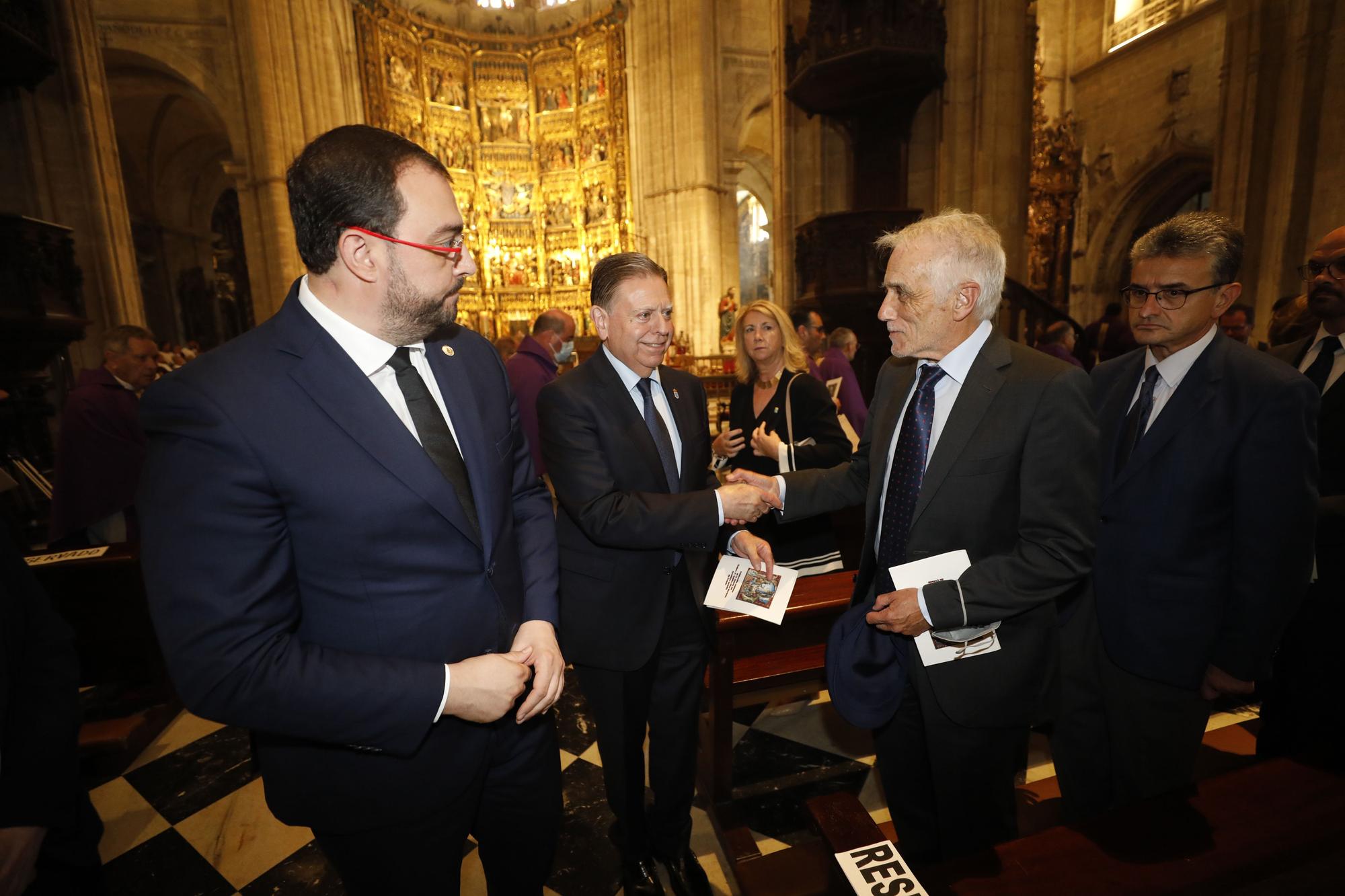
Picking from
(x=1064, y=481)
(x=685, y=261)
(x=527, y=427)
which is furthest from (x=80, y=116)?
(x=685, y=261)

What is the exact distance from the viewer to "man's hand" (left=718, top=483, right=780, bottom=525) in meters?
2.01

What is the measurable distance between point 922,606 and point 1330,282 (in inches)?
84.0

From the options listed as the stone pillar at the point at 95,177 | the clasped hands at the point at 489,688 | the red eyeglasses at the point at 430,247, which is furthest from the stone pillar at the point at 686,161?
the clasped hands at the point at 489,688

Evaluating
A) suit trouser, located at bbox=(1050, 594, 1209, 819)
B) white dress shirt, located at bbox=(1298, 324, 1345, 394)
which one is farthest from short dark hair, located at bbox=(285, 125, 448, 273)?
white dress shirt, located at bbox=(1298, 324, 1345, 394)

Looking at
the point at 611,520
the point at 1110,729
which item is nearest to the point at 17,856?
the point at 611,520

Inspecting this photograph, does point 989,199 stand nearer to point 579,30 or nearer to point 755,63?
point 755,63

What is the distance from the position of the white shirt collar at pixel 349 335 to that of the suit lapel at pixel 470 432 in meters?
0.18

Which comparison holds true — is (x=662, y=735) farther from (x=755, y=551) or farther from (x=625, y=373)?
(x=625, y=373)

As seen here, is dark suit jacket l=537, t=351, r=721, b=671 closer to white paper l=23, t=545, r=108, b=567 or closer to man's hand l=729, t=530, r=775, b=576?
man's hand l=729, t=530, r=775, b=576

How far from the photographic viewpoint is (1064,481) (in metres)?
1.47

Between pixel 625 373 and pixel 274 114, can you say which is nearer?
pixel 625 373

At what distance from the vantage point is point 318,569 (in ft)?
3.96

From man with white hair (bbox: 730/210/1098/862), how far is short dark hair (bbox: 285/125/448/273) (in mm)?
1287

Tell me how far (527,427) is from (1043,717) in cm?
425
